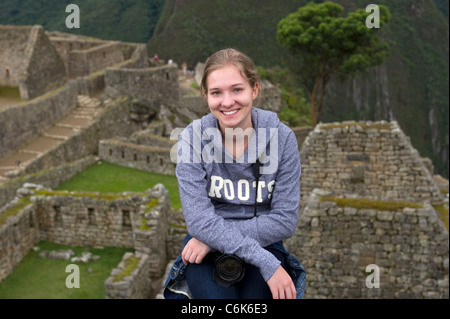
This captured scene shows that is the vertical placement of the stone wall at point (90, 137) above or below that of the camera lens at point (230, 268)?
below

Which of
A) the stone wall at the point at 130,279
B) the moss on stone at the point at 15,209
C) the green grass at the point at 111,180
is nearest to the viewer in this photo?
the stone wall at the point at 130,279

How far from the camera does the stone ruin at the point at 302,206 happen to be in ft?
26.1

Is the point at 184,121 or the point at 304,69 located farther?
the point at 304,69

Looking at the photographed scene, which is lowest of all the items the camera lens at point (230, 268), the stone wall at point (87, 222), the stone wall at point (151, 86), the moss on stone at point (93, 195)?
the stone wall at point (87, 222)

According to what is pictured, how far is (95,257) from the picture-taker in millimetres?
12492

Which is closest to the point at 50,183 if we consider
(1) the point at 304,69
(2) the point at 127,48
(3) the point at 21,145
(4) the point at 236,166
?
(3) the point at 21,145

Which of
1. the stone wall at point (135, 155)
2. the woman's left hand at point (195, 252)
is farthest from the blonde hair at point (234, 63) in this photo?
the stone wall at point (135, 155)

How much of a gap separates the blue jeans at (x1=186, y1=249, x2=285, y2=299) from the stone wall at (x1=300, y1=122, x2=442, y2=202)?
5766 mm

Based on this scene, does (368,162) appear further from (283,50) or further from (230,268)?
(283,50)

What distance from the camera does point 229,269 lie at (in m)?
3.83

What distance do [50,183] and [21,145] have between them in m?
6.22

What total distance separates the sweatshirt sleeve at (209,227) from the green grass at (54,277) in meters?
7.80

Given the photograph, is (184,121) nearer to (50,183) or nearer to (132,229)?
(50,183)

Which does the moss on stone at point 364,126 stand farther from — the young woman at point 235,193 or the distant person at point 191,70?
the distant person at point 191,70
